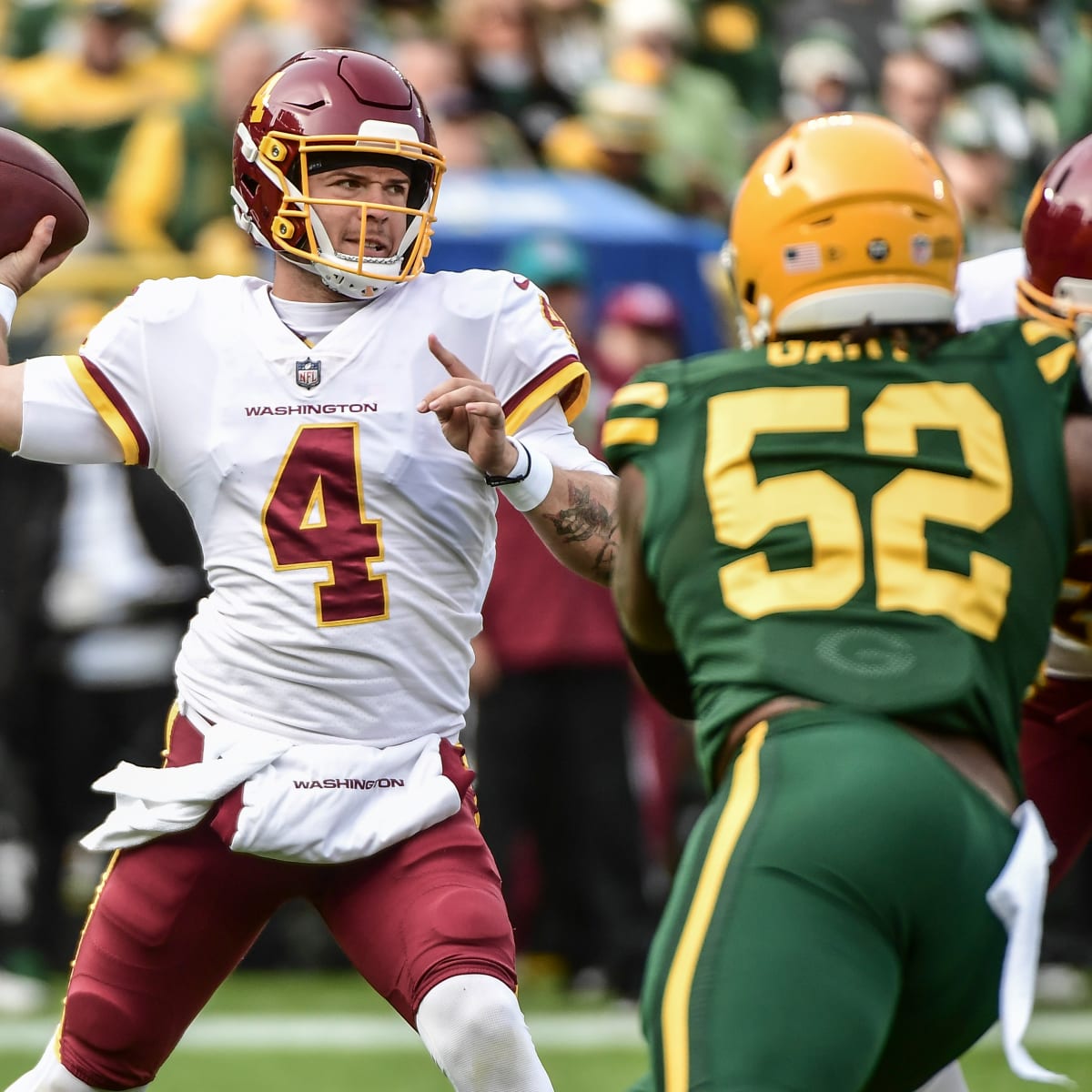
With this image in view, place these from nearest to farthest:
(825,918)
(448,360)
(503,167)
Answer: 1. (825,918)
2. (448,360)
3. (503,167)

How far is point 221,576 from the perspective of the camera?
142 inches

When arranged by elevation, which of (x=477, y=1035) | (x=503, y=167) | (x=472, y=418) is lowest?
(x=503, y=167)

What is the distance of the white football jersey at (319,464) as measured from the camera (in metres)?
3.51

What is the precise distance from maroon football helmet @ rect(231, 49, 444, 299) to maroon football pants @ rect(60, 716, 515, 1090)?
0.84 meters

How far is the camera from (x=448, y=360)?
340 centimetres

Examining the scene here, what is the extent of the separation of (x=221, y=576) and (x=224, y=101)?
→ 4972 millimetres

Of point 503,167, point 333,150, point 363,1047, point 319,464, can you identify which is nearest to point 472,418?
point 319,464

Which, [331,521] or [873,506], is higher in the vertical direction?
[873,506]

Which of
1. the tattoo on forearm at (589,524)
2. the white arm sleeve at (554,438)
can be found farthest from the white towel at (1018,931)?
the white arm sleeve at (554,438)

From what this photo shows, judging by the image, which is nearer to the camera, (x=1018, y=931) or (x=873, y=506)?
(x=1018, y=931)

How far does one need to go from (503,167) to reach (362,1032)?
3809 millimetres

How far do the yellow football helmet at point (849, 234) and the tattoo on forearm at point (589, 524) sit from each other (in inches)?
23.2

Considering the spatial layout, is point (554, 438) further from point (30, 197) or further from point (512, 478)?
A: point (30, 197)

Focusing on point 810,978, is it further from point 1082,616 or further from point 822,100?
point 822,100
